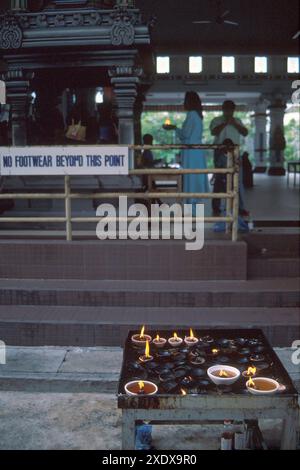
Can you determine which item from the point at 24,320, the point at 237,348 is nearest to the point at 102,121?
the point at 24,320

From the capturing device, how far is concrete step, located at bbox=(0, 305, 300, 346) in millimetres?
5230

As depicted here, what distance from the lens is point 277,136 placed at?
24.7 m

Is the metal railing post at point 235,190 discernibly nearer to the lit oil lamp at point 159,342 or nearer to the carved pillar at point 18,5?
the lit oil lamp at point 159,342

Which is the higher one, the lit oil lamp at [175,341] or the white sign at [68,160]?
the white sign at [68,160]

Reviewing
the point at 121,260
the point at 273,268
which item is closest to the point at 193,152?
the point at 273,268

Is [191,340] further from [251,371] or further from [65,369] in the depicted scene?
[65,369]

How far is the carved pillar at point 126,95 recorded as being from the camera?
7410 mm

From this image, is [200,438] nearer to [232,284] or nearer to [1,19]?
[232,284]

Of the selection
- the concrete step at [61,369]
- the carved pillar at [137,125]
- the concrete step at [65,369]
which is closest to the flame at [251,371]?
the concrete step at [65,369]

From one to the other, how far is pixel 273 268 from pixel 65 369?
9.16 feet

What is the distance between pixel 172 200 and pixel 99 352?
5886 millimetres

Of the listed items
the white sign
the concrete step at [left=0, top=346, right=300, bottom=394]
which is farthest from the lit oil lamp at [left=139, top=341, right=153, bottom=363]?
the white sign

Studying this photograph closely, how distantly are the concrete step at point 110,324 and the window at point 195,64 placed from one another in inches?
735

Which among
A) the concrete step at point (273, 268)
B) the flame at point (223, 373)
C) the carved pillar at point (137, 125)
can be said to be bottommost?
the concrete step at point (273, 268)
